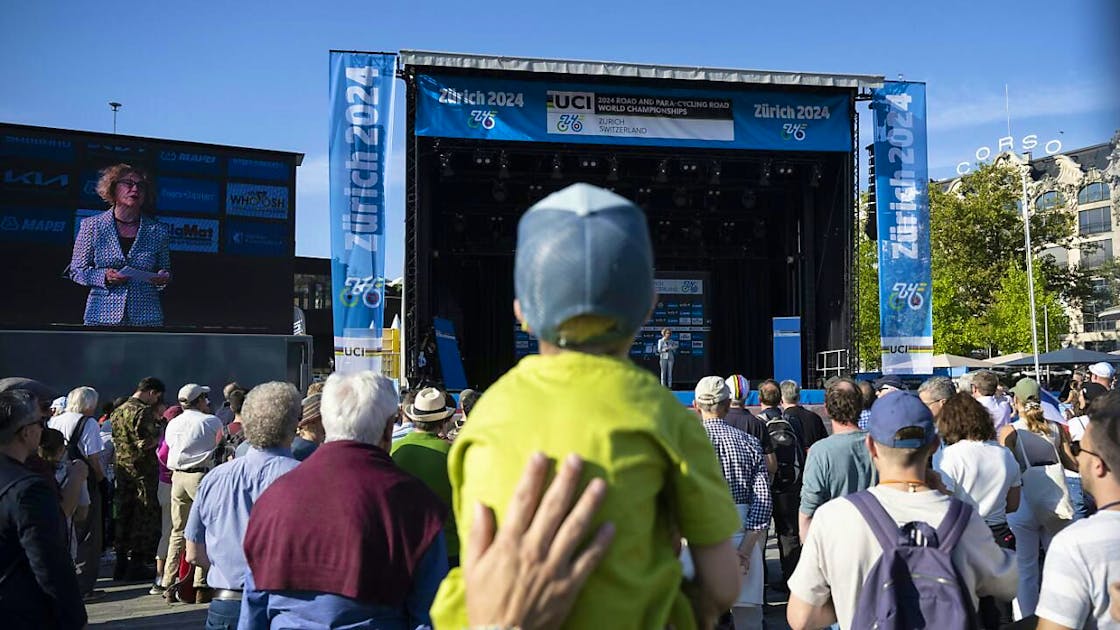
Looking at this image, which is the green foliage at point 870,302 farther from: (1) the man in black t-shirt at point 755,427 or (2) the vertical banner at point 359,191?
(1) the man in black t-shirt at point 755,427

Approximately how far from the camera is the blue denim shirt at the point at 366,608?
2473mm

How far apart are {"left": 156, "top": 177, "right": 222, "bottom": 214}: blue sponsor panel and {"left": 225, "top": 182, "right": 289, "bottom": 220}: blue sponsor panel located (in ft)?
0.94

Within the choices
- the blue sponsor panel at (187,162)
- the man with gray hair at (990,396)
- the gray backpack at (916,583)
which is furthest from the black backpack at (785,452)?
the blue sponsor panel at (187,162)

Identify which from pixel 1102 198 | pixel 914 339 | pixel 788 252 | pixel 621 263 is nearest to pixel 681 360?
pixel 788 252

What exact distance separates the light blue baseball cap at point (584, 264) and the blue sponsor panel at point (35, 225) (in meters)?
21.1

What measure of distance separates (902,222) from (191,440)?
1165 cm

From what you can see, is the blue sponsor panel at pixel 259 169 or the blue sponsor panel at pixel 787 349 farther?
the blue sponsor panel at pixel 259 169

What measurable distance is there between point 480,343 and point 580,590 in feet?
54.5

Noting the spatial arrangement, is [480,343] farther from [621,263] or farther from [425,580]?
[621,263]

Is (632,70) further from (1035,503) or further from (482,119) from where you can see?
(1035,503)

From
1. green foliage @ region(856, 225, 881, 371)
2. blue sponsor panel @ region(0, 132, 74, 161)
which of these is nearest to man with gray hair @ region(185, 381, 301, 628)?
blue sponsor panel @ region(0, 132, 74, 161)

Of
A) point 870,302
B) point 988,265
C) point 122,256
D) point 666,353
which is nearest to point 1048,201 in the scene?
point 988,265

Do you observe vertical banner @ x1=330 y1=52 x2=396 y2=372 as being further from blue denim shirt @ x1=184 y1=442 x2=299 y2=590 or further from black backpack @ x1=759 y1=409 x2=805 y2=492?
blue denim shirt @ x1=184 y1=442 x2=299 y2=590

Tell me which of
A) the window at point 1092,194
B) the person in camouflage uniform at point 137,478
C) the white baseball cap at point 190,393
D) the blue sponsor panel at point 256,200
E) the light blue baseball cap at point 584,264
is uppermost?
the window at point 1092,194
